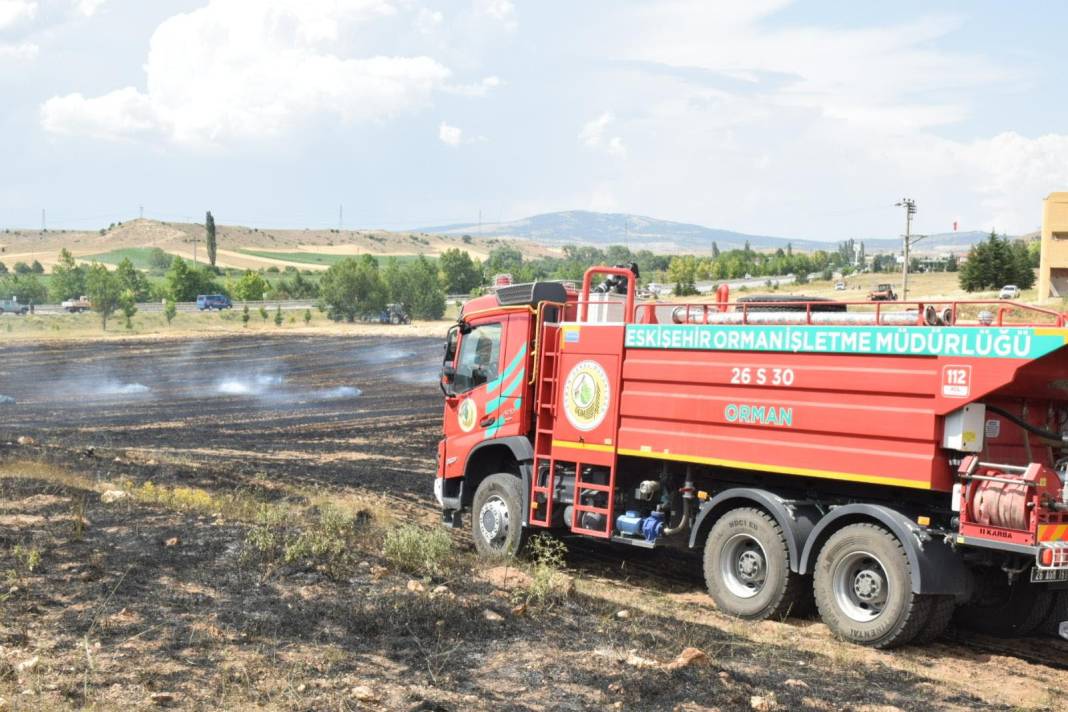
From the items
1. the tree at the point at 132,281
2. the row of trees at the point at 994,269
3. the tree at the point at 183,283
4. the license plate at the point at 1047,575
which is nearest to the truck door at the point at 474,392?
the license plate at the point at 1047,575

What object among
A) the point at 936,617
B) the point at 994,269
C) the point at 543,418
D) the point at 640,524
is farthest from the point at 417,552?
the point at 994,269

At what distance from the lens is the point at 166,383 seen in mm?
45844

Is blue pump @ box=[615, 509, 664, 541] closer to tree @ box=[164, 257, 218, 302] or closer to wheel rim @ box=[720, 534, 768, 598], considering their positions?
wheel rim @ box=[720, 534, 768, 598]

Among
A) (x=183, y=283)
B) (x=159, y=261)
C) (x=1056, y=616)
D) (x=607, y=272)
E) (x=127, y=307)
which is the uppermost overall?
(x=159, y=261)

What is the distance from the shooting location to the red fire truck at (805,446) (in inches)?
367

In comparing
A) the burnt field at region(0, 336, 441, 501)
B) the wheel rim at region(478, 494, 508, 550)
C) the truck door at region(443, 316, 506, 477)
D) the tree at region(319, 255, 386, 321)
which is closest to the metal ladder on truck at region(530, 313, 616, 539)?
the wheel rim at region(478, 494, 508, 550)

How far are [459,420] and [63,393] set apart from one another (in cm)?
3180

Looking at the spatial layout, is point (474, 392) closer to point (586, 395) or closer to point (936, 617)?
point (586, 395)

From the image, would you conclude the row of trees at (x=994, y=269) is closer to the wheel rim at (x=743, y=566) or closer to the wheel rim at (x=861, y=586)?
the wheel rim at (x=743, y=566)

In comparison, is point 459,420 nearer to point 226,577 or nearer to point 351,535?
point 351,535

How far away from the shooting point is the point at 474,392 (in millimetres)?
14438

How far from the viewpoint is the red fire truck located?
367 inches

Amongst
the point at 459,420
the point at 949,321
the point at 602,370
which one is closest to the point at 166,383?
the point at 459,420

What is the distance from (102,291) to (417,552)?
6955 centimetres
